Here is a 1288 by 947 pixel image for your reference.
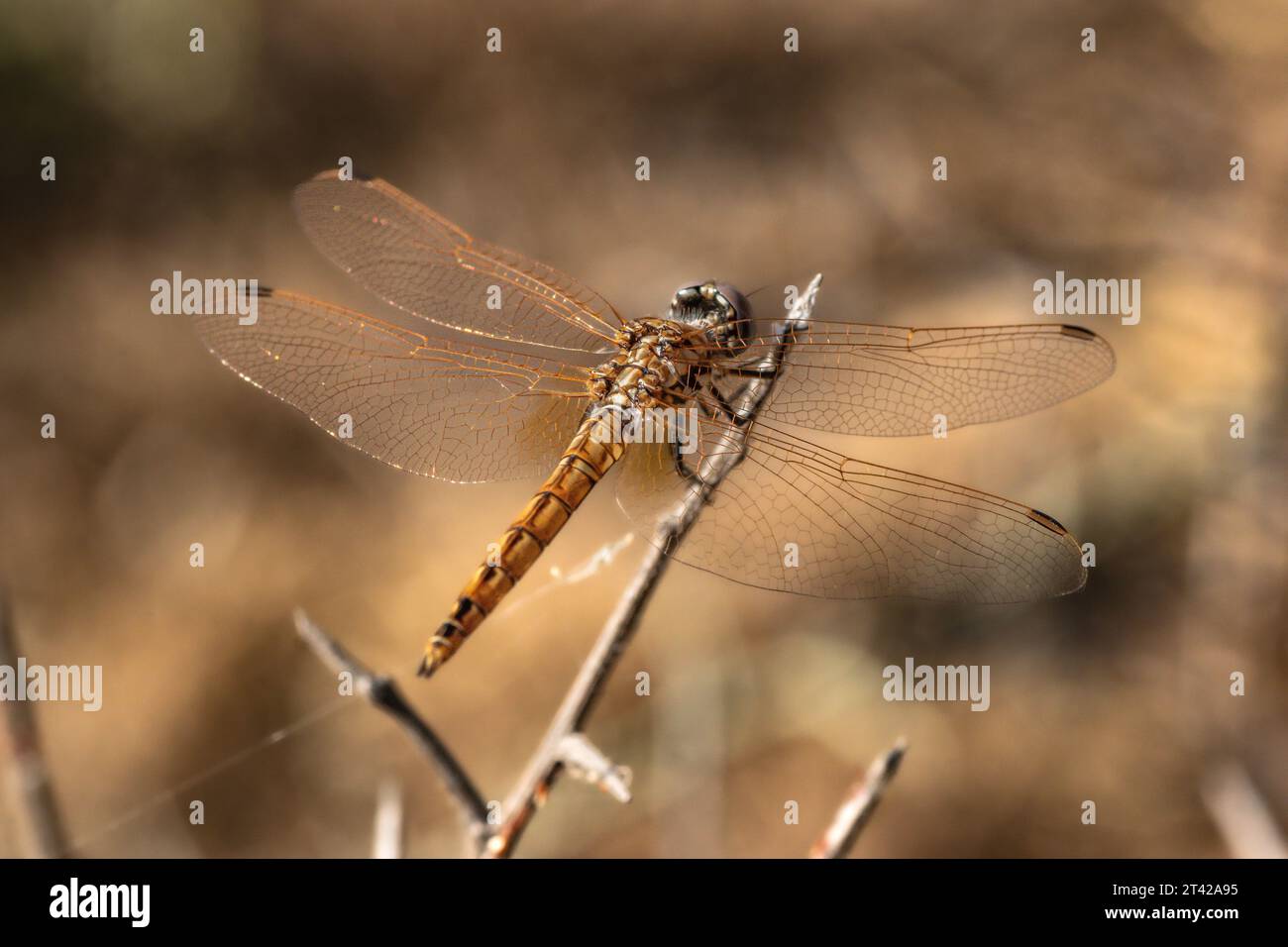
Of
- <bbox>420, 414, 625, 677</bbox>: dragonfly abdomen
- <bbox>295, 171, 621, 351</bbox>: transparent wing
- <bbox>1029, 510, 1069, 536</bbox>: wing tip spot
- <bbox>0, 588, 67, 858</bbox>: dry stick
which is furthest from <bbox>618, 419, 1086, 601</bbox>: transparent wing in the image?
<bbox>0, 588, 67, 858</bbox>: dry stick

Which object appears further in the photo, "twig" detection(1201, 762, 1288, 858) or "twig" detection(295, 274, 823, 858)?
"twig" detection(1201, 762, 1288, 858)

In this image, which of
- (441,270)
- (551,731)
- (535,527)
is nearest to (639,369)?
(535,527)

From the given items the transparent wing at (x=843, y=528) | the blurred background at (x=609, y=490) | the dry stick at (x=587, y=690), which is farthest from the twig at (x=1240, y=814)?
the dry stick at (x=587, y=690)

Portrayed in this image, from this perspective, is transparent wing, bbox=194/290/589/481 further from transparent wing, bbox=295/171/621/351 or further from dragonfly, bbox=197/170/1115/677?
transparent wing, bbox=295/171/621/351

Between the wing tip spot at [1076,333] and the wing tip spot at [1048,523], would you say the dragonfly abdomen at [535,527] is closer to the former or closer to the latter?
the wing tip spot at [1048,523]

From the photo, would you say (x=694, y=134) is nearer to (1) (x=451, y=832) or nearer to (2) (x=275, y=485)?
(2) (x=275, y=485)

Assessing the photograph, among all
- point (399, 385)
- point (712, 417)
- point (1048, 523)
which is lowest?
point (1048, 523)

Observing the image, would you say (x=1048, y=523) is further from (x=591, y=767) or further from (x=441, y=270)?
(x=441, y=270)

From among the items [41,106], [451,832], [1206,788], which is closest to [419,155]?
[41,106]
